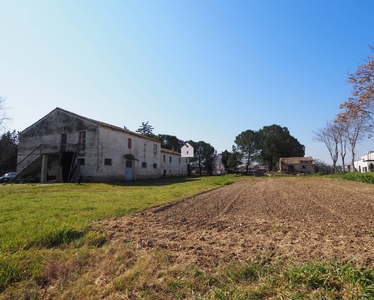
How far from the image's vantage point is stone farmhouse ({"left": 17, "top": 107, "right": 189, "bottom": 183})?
23.4 meters

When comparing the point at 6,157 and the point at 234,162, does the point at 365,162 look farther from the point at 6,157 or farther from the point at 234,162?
the point at 6,157

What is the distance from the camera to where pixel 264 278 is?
2.65 metres

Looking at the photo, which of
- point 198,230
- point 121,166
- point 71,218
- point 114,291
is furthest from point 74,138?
point 114,291

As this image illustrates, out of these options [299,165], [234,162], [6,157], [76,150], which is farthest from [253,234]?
[299,165]

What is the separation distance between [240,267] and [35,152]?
2997cm

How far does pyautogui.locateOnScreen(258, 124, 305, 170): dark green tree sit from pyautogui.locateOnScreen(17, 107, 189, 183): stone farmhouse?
43.1 m

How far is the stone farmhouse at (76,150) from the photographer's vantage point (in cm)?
2342

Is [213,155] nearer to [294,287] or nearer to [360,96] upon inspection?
[360,96]

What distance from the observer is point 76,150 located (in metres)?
24.1

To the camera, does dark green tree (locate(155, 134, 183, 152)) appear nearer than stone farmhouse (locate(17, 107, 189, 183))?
No

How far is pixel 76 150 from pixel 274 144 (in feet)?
169

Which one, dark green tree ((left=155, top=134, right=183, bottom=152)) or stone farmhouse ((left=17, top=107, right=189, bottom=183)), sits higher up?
dark green tree ((left=155, top=134, right=183, bottom=152))

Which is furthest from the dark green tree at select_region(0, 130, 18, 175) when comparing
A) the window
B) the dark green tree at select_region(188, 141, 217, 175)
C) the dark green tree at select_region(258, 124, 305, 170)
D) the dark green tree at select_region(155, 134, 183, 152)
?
the dark green tree at select_region(258, 124, 305, 170)

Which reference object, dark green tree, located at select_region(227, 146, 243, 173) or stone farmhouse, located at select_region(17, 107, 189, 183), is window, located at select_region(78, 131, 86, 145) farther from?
dark green tree, located at select_region(227, 146, 243, 173)
